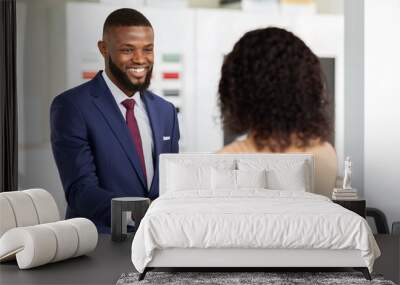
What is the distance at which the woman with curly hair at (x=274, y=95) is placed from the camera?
7.39m

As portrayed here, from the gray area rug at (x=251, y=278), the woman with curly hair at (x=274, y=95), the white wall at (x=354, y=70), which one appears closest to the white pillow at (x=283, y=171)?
the woman with curly hair at (x=274, y=95)

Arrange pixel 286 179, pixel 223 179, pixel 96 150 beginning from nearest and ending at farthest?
pixel 223 179 < pixel 286 179 < pixel 96 150

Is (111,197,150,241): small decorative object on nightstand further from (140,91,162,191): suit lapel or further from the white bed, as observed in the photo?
the white bed

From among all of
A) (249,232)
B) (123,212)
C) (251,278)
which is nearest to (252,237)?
(249,232)

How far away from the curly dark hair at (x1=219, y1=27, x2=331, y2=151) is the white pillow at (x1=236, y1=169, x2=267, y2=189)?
53cm

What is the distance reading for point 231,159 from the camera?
7434 mm

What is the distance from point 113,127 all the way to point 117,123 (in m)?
0.06

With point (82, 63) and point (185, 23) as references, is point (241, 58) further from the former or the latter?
point (82, 63)

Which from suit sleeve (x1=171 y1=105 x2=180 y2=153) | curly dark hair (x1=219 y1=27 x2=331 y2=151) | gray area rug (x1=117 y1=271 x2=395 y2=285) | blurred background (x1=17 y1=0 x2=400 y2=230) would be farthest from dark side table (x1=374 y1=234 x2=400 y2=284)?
suit sleeve (x1=171 y1=105 x2=180 y2=153)

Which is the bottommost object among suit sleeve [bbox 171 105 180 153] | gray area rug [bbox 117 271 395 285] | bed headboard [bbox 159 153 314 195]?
gray area rug [bbox 117 271 395 285]

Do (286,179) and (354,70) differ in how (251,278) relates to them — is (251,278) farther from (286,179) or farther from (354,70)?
(354,70)

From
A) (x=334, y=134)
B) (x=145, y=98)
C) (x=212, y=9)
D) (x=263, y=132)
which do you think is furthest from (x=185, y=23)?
(x=334, y=134)

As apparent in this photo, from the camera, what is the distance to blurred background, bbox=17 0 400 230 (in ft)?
24.7

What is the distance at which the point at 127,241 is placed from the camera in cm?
705
